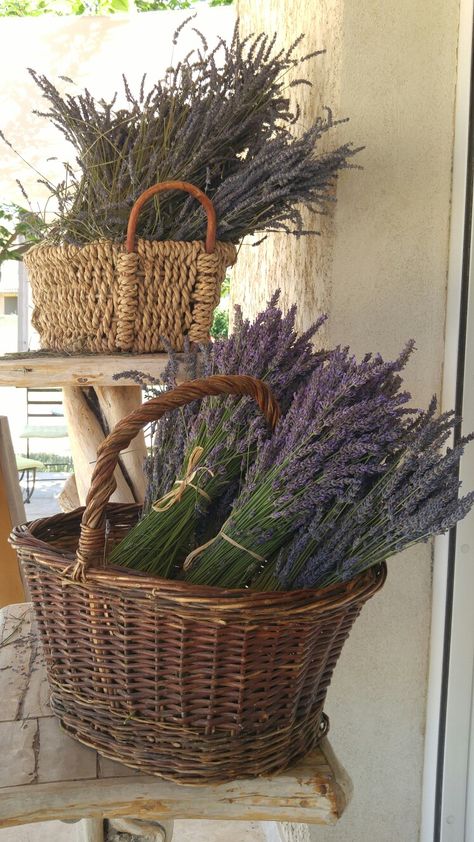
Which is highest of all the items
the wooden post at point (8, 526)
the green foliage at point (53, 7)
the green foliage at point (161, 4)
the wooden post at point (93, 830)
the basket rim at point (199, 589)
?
the green foliage at point (161, 4)

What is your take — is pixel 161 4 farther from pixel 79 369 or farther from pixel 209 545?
pixel 209 545

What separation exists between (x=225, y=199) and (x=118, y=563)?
0.65 m

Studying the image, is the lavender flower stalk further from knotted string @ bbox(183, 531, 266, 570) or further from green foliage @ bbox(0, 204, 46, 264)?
green foliage @ bbox(0, 204, 46, 264)

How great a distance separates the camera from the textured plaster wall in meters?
1.30

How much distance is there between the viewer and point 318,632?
0.78m

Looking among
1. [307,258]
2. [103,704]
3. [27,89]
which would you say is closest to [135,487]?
[307,258]

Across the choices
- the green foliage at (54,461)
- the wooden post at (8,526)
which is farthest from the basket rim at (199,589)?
the green foliage at (54,461)

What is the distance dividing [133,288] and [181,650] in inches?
24.8

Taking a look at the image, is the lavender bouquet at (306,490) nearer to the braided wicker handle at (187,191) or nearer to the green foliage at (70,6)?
the braided wicker handle at (187,191)

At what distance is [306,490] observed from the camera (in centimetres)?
77

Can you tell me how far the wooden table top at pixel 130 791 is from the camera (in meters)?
0.79

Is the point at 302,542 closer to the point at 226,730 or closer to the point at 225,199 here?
the point at 226,730

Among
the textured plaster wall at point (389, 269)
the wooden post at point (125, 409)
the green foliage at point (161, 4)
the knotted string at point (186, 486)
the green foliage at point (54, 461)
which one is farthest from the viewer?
the green foliage at point (54, 461)

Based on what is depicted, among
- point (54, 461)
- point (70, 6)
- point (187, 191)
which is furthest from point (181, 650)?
point (54, 461)
